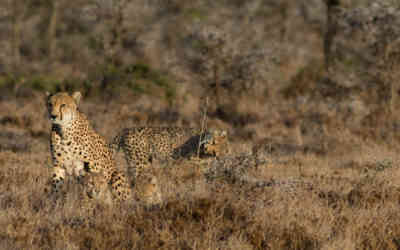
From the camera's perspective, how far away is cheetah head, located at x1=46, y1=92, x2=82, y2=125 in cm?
525

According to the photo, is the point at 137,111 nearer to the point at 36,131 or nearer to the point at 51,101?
the point at 36,131

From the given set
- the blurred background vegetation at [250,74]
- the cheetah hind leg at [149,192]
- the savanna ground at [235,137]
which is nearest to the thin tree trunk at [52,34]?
the savanna ground at [235,137]

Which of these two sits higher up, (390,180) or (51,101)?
(51,101)

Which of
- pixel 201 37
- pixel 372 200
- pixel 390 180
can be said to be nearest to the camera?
pixel 372 200

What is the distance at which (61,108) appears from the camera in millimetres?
5289

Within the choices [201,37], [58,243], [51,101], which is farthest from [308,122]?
[58,243]

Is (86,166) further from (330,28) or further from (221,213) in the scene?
(330,28)

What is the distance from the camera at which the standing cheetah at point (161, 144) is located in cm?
738

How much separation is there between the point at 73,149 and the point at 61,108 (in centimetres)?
39

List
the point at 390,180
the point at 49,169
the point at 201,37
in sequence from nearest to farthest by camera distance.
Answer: the point at 390,180
the point at 49,169
the point at 201,37

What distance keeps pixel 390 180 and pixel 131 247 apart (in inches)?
118

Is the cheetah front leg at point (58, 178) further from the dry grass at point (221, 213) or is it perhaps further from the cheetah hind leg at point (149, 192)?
the cheetah hind leg at point (149, 192)

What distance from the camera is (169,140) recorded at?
26.0ft

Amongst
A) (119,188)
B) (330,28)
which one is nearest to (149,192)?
(119,188)
